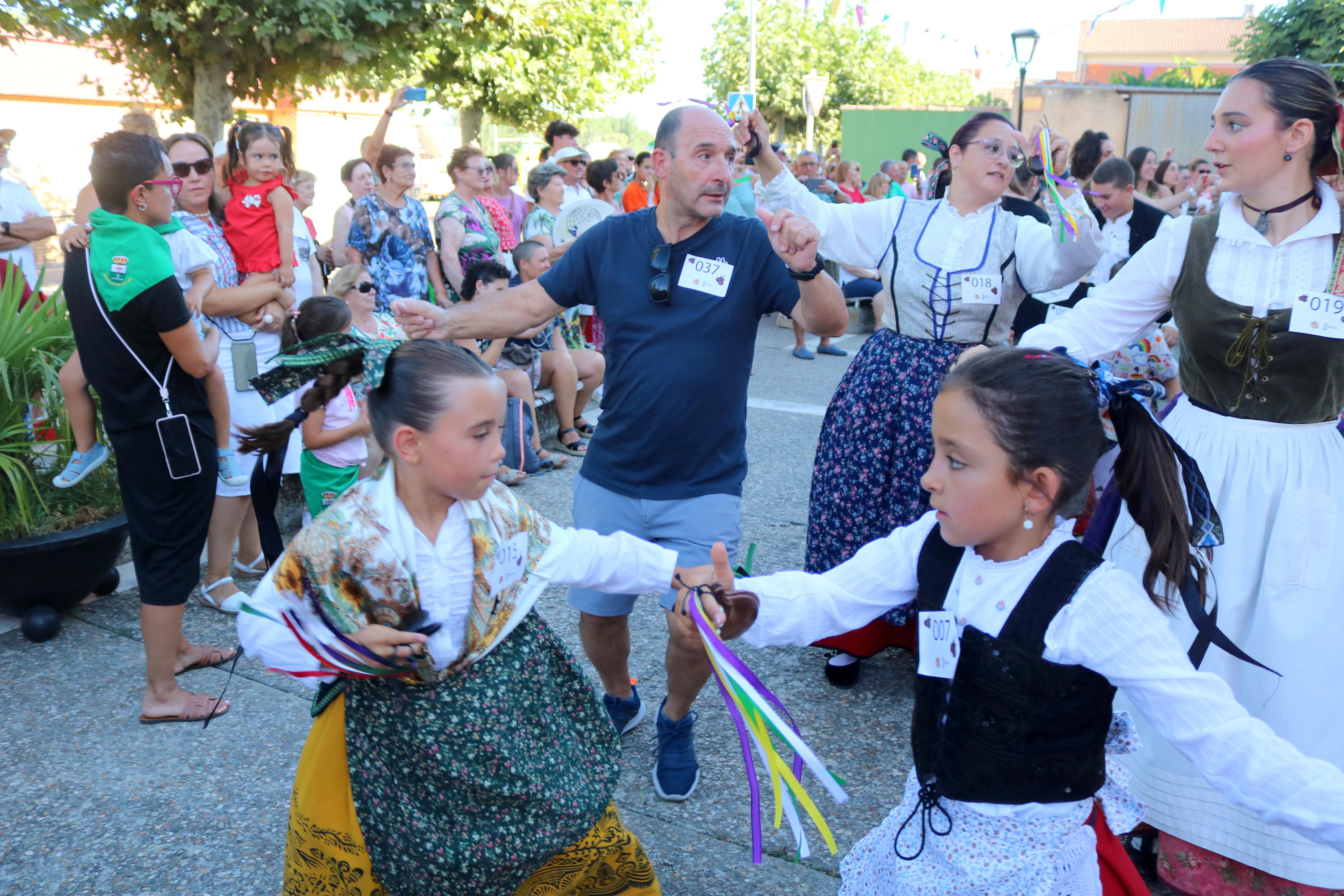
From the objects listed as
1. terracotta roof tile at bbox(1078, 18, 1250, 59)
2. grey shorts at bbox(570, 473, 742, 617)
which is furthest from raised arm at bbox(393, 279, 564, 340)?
terracotta roof tile at bbox(1078, 18, 1250, 59)

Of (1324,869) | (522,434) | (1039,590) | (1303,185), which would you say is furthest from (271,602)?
(522,434)

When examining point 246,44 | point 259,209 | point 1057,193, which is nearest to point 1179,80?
point 246,44

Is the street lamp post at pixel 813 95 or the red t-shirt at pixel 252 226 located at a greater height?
the street lamp post at pixel 813 95

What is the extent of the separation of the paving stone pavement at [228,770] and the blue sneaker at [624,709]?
0.17 feet

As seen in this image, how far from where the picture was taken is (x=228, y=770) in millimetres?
3148

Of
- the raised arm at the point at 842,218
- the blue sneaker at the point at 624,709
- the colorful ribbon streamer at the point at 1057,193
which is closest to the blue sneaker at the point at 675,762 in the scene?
the blue sneaker at the point at 624,709

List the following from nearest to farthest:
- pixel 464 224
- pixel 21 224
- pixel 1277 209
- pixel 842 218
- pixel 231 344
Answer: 1. pixel 1277 209
2. pixel 842 218
3. pixel 231 344
4. pixel 21 224
5. pixel 464 224

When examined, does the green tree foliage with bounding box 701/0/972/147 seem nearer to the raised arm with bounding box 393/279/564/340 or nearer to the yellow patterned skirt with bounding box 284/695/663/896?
the raised arm with bounding box 393/279/564/340

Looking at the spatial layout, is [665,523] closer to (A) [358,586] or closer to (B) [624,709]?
(B) [624,709]

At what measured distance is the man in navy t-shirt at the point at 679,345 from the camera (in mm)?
2963

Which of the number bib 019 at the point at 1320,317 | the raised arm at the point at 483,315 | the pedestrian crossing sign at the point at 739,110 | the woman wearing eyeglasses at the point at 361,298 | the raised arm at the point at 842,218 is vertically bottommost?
the woman wearing eyeglasses at the point at 361,298

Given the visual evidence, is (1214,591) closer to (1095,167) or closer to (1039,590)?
(1039,590)

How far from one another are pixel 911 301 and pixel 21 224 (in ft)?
19.0

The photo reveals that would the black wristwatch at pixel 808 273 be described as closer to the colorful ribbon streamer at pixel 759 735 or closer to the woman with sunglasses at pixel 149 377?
the colorful ribbon streamer at pixel 759 735
